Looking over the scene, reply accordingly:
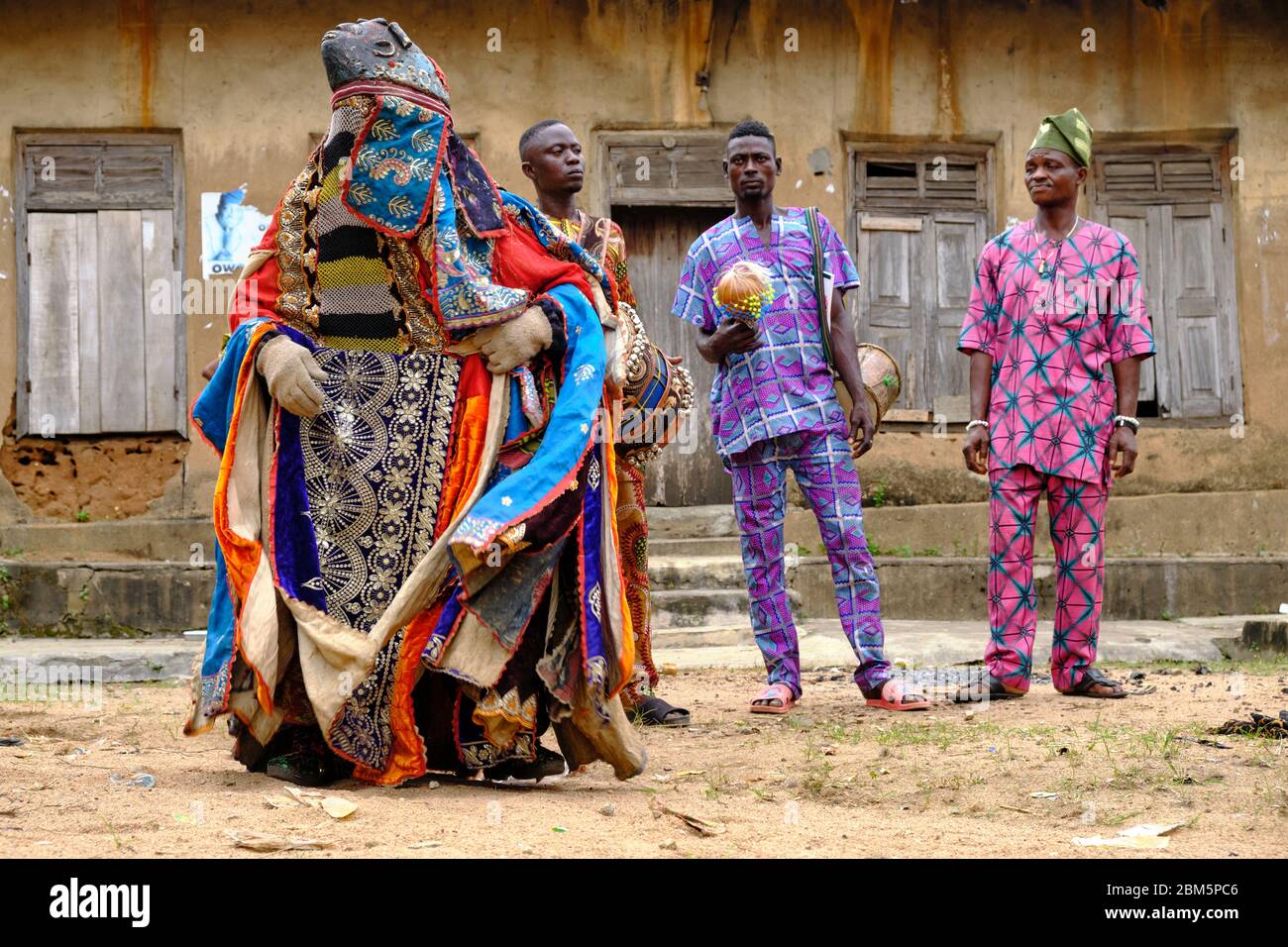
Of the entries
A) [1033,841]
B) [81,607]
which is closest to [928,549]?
[81,607]

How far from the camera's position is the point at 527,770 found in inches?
175

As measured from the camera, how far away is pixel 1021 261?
6.38 meters

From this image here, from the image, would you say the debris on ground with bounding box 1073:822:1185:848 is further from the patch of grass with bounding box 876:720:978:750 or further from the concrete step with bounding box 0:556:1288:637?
the concrete step with bounding box 0:556:1288:637

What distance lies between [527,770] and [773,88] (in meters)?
8.00

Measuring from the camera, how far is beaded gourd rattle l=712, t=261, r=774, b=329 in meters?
5.93

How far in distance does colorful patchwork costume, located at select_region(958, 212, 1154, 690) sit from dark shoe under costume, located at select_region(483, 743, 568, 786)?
248 centimetres

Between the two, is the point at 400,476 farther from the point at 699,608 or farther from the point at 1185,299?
the point at 1185,299

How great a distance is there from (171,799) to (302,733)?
516 mm

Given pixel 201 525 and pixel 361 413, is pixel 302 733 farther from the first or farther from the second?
pixel 201 525

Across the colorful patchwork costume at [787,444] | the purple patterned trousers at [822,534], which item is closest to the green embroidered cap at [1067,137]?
the colorful patchwork costume at [787,444]

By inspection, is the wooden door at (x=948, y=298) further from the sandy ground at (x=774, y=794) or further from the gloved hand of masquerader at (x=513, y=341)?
the gloved hand of masquerader at (x=513, y=341)

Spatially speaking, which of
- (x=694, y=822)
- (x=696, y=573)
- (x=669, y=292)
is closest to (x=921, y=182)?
(x=669, y=292)

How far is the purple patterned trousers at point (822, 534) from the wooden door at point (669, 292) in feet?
17.3

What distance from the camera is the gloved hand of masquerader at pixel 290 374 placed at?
13.9 feet
